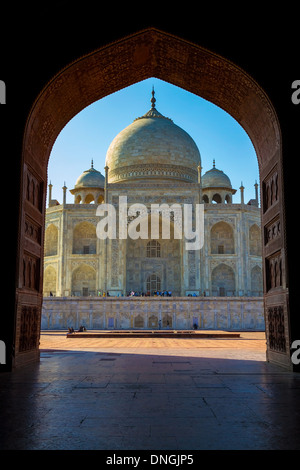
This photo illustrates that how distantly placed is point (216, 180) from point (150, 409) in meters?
34.4

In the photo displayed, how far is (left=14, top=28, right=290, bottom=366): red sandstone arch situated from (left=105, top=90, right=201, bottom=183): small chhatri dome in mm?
25030

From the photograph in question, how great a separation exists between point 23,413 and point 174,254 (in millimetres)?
28910

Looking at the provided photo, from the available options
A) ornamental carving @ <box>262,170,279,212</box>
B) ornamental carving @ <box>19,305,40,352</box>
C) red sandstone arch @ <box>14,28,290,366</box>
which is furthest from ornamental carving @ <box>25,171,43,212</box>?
ornamental carving @ <box>262,170,279,212</box>

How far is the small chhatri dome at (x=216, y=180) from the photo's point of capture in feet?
122

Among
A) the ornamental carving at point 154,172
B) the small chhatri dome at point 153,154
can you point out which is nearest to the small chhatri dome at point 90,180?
the small chhatri dome at point 153,154

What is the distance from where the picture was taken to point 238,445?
2.72m

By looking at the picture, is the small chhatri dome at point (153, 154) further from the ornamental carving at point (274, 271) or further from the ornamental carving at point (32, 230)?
the ornamental carving at point (274, 271)

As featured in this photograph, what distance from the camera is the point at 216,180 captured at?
37281 millimetres

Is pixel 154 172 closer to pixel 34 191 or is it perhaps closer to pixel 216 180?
pixel 216 180

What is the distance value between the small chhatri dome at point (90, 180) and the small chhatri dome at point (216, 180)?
8394 mm

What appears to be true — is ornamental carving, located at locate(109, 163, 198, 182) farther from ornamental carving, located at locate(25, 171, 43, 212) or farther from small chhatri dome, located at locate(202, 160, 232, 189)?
ornamental carving, located at locate(25, 171, 43, 212)

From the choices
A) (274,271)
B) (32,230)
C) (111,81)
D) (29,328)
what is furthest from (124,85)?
(29,328)

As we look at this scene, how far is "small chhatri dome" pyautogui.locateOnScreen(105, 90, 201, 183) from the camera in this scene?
33.5m

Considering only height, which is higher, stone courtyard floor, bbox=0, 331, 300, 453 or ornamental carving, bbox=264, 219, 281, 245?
ornamental carving, bbox=264, 219, 281, 245
